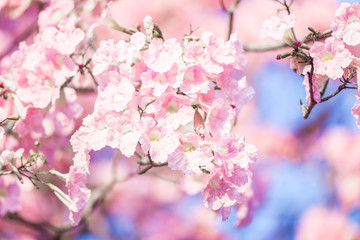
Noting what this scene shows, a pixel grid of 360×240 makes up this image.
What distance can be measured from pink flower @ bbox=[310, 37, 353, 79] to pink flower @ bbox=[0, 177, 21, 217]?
3.28 feet

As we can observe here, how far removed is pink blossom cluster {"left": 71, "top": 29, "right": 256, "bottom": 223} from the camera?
1.09m

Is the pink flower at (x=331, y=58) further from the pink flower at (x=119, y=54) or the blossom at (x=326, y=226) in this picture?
the blossom at (x=326, y=226)

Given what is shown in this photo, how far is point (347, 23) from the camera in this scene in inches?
44.7

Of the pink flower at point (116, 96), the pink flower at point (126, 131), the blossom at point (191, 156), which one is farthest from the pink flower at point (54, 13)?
the blossom at point (191, 156)

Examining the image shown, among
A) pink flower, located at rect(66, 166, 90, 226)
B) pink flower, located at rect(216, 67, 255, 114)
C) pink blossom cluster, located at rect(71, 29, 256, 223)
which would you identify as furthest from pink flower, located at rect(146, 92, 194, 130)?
pink flower, located at rect(66, 166, 90, 226)

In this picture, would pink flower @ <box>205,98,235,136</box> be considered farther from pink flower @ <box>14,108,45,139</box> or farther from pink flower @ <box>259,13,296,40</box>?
pink flower @ <box>14,108,45,139</box>

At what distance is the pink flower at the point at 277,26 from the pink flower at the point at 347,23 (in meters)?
0.10

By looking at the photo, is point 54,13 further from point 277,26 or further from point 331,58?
point 331,58

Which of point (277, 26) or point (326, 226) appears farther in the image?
point (326, 226)

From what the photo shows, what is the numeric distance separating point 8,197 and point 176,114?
76 cm

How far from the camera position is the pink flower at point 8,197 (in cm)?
158

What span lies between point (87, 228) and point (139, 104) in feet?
6.34

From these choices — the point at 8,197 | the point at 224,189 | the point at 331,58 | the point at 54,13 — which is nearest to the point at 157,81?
the point at 224,189

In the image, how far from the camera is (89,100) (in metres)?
3.14
